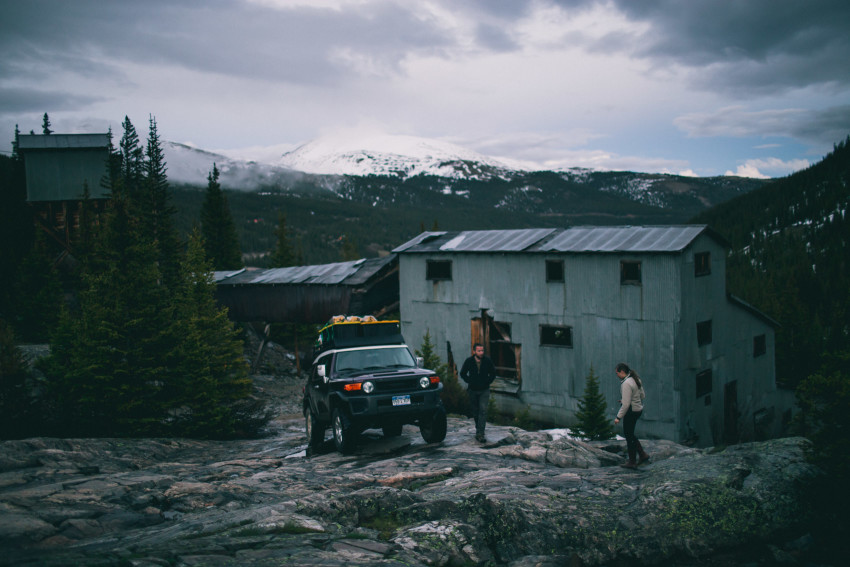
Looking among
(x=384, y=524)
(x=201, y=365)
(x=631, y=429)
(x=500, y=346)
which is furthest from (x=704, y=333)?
(x=201, y=365)

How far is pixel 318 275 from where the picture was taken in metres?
35.0

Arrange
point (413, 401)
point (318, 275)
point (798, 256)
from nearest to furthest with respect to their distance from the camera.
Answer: point (413, 401) < point (318, 275) < point (798, 256)

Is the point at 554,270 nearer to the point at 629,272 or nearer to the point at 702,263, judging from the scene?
the point at 629,272

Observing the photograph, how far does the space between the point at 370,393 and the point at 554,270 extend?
49.4ft

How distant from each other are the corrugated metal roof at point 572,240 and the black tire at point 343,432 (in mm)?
14651

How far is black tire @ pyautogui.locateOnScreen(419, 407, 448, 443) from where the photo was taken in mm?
13461

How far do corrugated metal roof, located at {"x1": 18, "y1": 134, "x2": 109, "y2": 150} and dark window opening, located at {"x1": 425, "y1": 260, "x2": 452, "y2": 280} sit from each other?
120 ft

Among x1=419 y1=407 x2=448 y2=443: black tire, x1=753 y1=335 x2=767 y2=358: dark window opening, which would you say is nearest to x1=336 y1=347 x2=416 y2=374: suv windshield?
x1=419 y1=407 x2=448 y2=443: black tire

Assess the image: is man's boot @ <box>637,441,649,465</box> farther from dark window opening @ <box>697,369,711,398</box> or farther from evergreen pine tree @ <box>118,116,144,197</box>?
A: evergreen pine tree @ <box>118,116,144,197</box>

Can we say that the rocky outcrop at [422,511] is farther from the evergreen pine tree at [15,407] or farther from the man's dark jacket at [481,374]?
the evergreen pine tree at [15,407]

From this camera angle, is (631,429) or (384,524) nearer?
(384,524)

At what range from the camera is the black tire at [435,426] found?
1346cm

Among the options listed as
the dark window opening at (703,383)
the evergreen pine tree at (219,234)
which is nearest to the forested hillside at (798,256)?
the dark window opening at (703,383)

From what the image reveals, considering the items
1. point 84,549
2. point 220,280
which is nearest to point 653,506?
point 84,549
